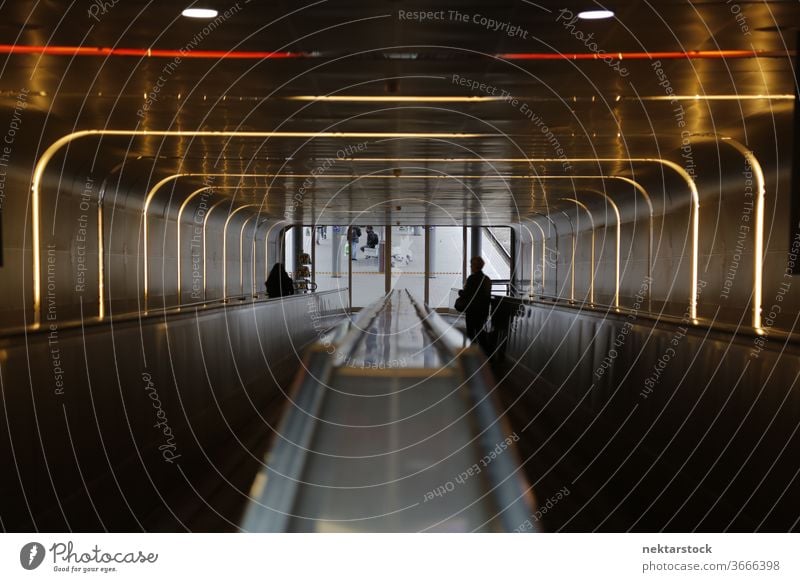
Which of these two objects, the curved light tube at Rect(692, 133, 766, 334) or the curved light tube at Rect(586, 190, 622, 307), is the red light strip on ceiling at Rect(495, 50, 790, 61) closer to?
the curved light tube at Rect(692, 133, 766, 334)

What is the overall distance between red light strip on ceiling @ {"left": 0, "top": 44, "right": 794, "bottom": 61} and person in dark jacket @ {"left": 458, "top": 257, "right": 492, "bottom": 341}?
6.32 metres

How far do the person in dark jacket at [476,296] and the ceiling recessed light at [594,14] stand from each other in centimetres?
750

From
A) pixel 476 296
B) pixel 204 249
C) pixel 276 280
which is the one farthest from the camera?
pixel 204 249

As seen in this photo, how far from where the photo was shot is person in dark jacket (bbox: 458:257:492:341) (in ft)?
A: 47.4

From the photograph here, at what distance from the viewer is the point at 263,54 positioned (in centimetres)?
770

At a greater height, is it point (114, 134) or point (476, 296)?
point (114, 134)

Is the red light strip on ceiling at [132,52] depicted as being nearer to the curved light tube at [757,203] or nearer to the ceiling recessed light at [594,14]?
the ceiling recessed light at [594,14]

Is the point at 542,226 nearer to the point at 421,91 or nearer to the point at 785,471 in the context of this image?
the point at 421,91

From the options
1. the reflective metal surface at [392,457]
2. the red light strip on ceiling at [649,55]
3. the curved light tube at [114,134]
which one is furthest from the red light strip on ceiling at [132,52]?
the curved light tube at [114,134]

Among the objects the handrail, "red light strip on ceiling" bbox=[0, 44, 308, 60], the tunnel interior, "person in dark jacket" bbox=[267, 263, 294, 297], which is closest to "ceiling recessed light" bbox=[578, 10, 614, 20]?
the tunnel interior

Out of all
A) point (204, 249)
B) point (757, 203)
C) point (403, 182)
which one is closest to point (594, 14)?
point (757, 203)

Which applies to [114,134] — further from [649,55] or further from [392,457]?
[649,55]

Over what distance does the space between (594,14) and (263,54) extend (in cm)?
273

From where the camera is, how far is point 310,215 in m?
31.6
